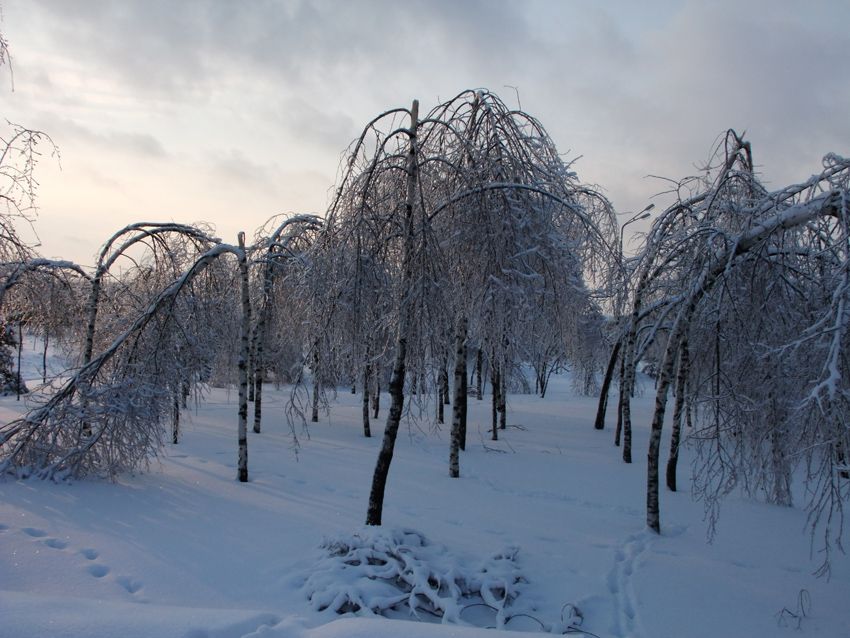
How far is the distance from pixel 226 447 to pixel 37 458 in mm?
4728

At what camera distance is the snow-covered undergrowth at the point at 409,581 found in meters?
4.34

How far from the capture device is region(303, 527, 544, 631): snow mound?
433 cm

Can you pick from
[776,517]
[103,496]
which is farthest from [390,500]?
[776,517]

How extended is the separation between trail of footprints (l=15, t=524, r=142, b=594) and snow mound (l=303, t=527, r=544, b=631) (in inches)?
64.8

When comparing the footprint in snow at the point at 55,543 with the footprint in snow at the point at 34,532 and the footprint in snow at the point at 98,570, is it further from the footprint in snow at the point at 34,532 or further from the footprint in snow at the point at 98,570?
the footprint in snow at the point at 98,570

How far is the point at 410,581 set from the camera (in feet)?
15.4

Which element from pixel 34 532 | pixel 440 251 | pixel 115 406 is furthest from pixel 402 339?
pixel 115 406

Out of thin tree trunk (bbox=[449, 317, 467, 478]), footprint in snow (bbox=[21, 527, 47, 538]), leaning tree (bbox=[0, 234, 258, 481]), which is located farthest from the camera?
thin tree trunk (bbox=[449, 317, 467, 478])

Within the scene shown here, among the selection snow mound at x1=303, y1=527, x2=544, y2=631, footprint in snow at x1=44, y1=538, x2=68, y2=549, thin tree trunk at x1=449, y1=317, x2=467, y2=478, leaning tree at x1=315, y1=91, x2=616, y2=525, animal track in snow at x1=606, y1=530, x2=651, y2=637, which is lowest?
animal track in snow at x1=606, y1=530, x2=651, y2=637

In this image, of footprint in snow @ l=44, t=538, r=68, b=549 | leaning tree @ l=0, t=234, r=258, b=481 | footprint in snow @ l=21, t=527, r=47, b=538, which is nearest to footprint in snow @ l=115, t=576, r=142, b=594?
footprint in snow @ l=44, t=538, r=68, b=549

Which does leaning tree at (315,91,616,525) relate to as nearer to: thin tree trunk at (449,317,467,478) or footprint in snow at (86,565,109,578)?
footprint in snow at (86,565,109,578)

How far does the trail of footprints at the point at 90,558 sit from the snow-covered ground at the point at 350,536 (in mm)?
27

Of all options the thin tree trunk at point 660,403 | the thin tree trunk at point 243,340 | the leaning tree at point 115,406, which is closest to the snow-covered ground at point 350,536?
the thin tree trunk at point 660,403

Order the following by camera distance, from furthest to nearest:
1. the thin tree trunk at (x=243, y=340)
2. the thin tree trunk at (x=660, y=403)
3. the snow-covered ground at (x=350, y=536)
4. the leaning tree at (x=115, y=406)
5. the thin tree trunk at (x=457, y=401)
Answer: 1. the thin tree trunk at (x=457, y=401)
2. the thin tree trunk at (x=243, y=340)
3. the leaning tree at (x=115, y=406)
4. the thin tree trunk at (x=660, y=403)
5. the snow-covered ground at (x=350, y=536)
